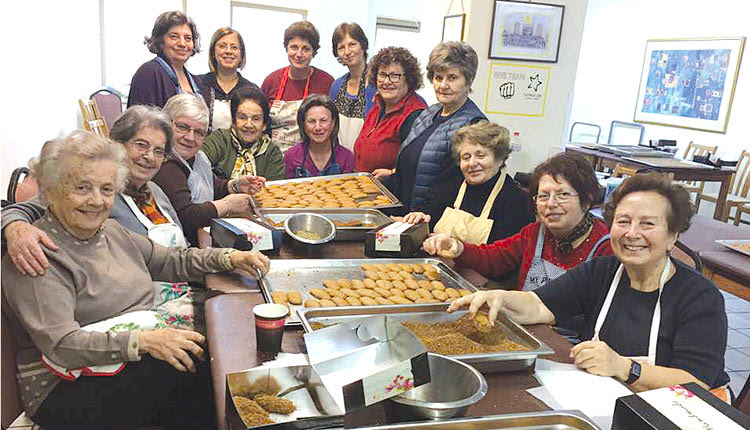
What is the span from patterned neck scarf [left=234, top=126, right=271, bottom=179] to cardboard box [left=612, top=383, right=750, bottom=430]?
2.69 metres

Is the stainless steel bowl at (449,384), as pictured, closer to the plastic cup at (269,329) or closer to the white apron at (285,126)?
the plastic cup at (269,329)

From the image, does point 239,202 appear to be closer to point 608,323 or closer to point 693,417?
point 608,323

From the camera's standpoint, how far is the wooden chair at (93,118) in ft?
14.1

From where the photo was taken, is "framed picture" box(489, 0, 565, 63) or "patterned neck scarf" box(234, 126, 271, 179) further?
"framed picture" box(489, 0, 565, 63)

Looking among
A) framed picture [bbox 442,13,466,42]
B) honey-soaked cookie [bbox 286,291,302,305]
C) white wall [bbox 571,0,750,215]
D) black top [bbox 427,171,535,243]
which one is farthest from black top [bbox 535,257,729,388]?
white wall [bbox 571,0,750,215]

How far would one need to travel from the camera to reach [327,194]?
318 cm

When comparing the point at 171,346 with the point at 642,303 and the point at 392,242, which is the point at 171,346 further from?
the point at 642,303

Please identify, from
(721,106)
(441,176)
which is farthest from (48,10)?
(721,106)

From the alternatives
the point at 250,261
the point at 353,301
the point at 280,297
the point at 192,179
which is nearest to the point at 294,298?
the point at 280,297

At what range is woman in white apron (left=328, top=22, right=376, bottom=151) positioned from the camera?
3883 mm

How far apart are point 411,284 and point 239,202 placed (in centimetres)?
121

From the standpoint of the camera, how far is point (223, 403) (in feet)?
4.11

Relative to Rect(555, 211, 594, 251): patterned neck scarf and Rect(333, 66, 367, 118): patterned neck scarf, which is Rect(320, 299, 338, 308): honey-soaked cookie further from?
Rect(333, 66, 367, 118): patterned neck scarf

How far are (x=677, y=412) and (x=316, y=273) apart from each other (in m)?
1.33
